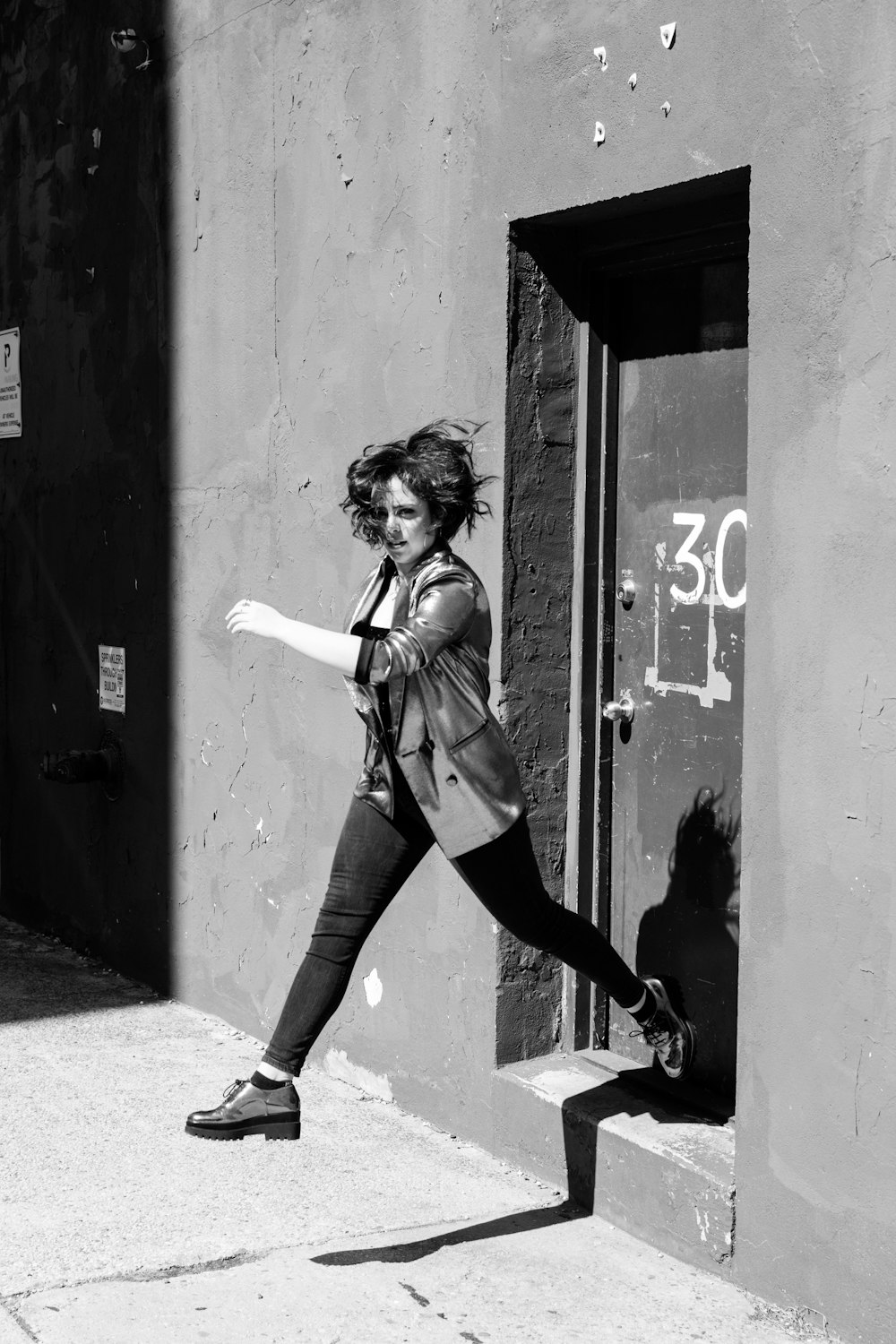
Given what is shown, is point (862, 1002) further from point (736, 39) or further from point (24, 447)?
point (24, 447)

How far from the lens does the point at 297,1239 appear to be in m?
4.08

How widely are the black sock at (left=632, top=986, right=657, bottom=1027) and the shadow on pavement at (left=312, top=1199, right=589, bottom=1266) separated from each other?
1.82 feet

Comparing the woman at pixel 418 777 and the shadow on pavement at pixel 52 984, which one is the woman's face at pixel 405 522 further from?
the shadow on pavement at pixel 52 984

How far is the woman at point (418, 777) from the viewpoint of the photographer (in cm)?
389

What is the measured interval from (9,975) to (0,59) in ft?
13.7

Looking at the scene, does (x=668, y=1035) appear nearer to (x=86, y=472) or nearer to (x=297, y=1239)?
(x=297, y=1239)

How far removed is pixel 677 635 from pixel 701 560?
9.0 inches

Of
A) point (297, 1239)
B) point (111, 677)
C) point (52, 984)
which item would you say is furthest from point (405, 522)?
point (52, 984)

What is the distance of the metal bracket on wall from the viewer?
660 cm

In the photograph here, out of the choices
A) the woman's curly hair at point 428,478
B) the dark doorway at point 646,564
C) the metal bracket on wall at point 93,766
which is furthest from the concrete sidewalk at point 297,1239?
the woman's curly hair at point 428,478

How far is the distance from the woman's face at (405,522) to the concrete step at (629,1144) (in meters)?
1.62

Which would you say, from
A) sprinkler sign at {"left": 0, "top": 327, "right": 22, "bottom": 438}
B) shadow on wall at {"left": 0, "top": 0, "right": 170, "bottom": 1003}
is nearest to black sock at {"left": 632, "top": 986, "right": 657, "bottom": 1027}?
shadow on wall at {"left": 0, "top": 0, "right": 170, "bottom": 1003}

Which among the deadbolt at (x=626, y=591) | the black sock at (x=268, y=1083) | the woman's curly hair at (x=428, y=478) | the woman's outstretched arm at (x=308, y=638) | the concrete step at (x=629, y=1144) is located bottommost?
the concrete step at (x=629, y=1144)

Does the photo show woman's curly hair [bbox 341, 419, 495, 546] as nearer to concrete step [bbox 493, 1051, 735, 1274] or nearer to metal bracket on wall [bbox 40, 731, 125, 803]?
concrete step [bbox 493, 1051, 735, 1274]
